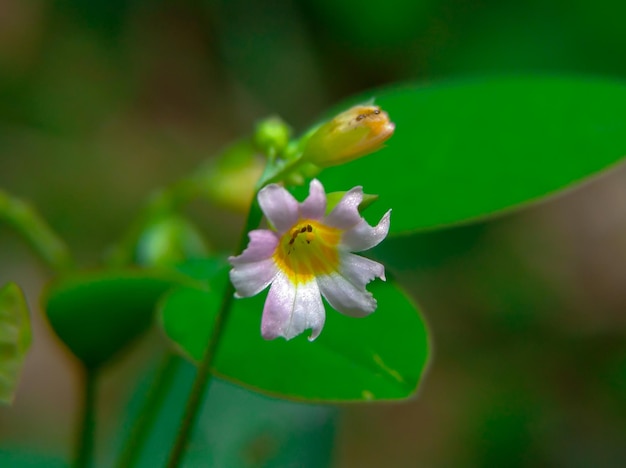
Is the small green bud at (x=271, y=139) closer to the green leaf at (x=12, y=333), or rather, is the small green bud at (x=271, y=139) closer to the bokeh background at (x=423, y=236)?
the green leaf at (x=12, y=333)

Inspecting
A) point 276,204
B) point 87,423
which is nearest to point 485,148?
point 276,204

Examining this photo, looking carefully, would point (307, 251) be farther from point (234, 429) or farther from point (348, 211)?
point (234, 429)

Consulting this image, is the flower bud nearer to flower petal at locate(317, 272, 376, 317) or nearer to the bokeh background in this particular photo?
flower petal at locate(317, 272, 376, 317)

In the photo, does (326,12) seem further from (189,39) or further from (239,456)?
(239,456)

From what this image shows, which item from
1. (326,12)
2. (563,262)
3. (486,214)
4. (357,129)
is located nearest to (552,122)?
(486,214)

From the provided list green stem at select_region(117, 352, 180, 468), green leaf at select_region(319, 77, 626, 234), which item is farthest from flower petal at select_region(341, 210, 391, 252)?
green stem at select_region(117, 352, 180, 468)

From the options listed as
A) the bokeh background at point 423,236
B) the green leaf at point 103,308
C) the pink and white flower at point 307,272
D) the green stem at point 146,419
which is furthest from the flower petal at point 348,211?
the bokeh background at point 423,236

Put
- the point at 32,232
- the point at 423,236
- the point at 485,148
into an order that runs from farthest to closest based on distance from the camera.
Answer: the point at 423,236
the point at 32,232
the point at 485,148

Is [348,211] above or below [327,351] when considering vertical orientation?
above
